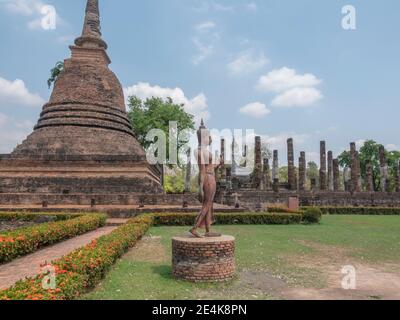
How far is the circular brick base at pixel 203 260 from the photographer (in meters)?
6.08

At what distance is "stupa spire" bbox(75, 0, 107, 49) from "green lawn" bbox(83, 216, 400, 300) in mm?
18746

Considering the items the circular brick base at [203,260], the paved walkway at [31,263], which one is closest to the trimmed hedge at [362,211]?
the paved walkway at [31,263]

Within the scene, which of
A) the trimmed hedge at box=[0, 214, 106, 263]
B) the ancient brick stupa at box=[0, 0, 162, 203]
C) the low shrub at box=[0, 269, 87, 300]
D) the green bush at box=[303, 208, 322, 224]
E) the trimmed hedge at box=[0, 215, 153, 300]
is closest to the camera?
the low shrub at box=[0, 269, 87, 300]

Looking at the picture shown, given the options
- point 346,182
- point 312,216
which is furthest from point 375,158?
point 312,216

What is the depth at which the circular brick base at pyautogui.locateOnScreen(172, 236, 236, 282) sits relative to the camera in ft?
19.9

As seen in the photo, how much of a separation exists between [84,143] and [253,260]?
57.4 ft

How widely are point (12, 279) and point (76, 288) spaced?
2.26m

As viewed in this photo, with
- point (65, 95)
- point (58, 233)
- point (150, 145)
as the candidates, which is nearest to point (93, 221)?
point (58, 233)

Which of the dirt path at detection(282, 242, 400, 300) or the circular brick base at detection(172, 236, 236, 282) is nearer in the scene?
the dirt path at detection(282, 242, 400, 300)

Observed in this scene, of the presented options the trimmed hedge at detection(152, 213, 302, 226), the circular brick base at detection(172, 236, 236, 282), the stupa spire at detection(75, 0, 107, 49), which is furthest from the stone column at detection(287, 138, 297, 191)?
the circular brick base at detection(172, 236, 236, 282)

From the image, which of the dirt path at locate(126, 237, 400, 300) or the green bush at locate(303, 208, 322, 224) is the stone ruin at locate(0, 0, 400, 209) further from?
the dirt path at locate(126, 237, 400, 300)

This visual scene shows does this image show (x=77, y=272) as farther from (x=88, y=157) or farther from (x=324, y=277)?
(x=88, y=157)

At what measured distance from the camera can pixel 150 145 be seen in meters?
38.2

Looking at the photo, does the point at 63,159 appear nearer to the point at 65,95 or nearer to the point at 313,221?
the point at 65,95
